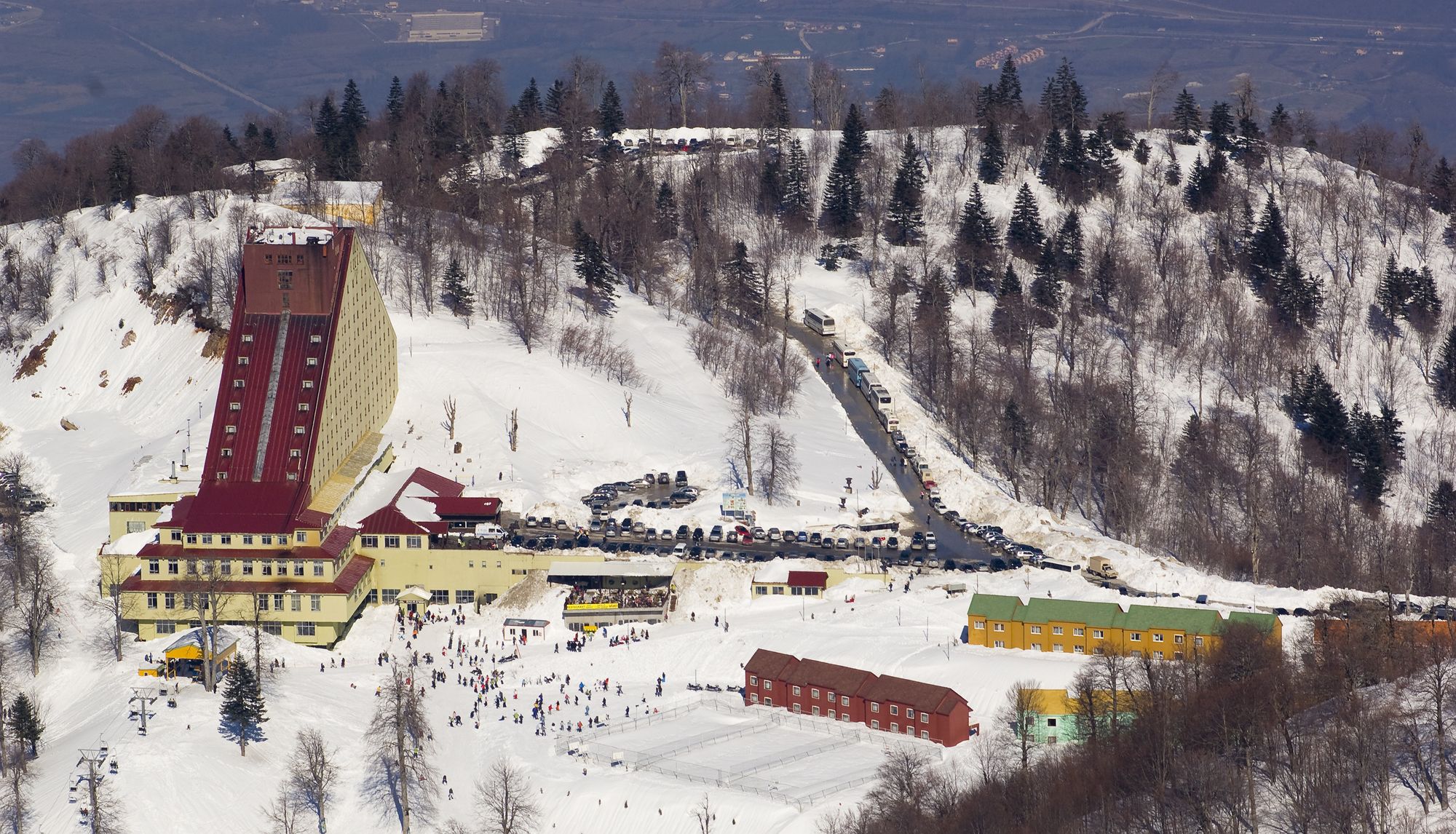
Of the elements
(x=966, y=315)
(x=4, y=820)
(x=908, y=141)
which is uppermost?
(x=908, y=141)

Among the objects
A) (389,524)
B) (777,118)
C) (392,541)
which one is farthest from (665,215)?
(392,541)

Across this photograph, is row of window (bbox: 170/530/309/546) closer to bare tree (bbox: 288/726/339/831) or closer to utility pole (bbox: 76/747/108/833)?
bare tree (bbox: 288/726/339/831)

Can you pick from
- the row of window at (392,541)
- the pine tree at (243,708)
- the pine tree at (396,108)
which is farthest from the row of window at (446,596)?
the pine tree at (396,108)

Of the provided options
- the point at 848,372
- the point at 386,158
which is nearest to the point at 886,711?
the point at 848,372

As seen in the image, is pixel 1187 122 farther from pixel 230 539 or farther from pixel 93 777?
pixel 93 777

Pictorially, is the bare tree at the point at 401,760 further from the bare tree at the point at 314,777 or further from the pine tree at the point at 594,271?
the pine tree at the point at 594,271

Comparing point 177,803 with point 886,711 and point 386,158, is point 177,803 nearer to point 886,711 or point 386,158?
point 886,711
